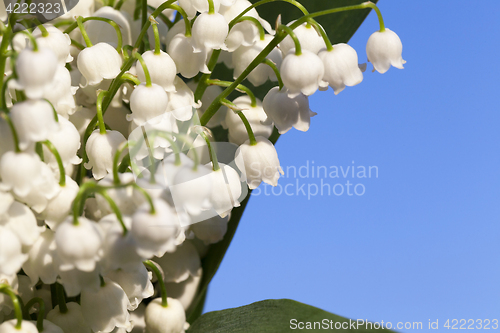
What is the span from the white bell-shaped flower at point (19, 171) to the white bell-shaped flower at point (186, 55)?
177mm

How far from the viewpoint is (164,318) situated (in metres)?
0.58

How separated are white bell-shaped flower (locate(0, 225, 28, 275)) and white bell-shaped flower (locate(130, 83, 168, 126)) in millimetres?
136

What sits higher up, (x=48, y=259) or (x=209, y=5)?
(x=209, y=5)

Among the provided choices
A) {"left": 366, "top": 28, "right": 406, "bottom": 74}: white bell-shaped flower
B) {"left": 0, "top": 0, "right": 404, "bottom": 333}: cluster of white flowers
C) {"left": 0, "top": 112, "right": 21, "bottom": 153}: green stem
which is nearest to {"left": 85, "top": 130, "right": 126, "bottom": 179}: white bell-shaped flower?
{"left": 0, "top": 0, "right": 404, "bottom": 333}: cluster of white flowers

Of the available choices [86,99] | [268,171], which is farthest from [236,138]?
[86,99]

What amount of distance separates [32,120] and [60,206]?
0.33 feet

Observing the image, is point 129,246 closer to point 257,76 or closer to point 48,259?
point 48,259

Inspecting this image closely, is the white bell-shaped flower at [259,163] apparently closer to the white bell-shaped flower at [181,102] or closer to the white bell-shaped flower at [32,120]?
the white bell-shaped flower at [181,102]

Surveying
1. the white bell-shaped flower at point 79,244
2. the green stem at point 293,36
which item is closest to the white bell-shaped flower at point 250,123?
the green stem at point 293,36

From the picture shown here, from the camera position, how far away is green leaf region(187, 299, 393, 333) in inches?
17.3

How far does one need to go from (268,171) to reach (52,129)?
20 centimetres

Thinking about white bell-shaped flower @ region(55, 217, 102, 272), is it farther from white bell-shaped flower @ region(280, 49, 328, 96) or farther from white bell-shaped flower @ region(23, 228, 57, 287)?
white bell-shaped flower @ region(280, 49, 328, 96)

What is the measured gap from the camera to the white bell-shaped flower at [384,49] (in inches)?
18.0

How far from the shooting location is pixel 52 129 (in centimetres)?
35
